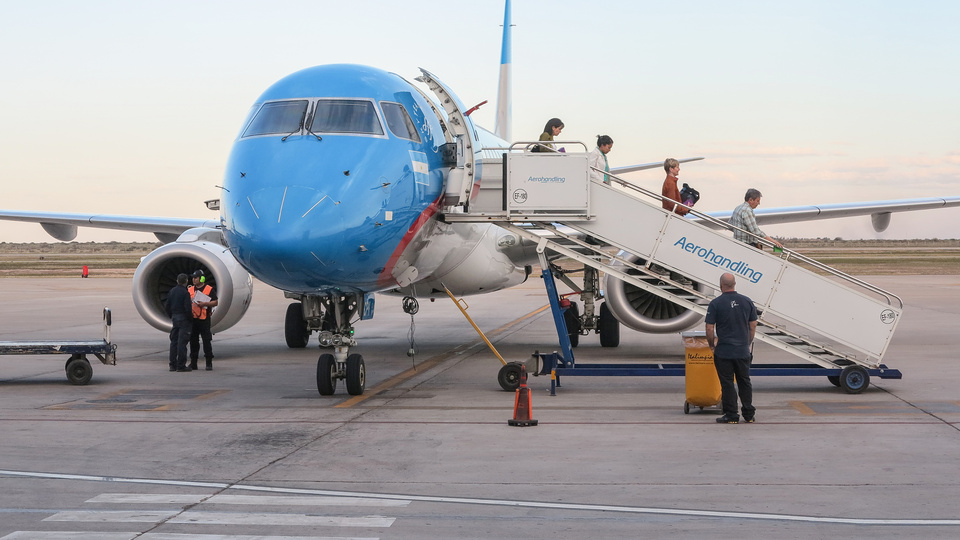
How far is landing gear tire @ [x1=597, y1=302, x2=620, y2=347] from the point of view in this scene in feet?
62.6

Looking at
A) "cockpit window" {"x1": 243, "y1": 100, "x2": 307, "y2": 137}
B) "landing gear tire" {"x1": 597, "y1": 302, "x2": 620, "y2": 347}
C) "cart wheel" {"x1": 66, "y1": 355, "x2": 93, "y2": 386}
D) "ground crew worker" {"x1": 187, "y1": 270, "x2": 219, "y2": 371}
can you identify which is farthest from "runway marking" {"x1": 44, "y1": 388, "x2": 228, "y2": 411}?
"landing gear tire" {"x1": 597, "y1": 302, "x2": 620, "y2": 347}

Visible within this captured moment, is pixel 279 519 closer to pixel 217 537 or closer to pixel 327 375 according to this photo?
pixel 217 537

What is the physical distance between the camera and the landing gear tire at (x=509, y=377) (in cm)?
1295

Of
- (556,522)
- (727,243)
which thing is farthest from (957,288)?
(556,522)

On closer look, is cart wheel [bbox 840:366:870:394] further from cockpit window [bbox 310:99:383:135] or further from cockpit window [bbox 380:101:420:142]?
cockpit window [bbox 310:99:383:135]

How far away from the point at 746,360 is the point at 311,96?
5.48 metres

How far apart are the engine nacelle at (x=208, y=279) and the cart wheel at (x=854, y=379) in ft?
30.3

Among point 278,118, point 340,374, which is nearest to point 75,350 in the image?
point 340,374

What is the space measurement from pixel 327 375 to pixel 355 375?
0.32 metres

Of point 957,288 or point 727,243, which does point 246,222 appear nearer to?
point 727,243

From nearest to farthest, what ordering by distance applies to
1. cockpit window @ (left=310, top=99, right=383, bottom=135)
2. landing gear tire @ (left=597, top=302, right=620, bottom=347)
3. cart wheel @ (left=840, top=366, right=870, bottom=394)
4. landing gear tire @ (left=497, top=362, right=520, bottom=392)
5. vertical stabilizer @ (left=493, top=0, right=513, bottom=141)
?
cockpit window @ (left=310, top=99, right=383, bottom=135) < cart wheel @ (left=840, top=366, right=870, bottom=394) < landing gear tire @ (left=497, top=362, right=520, bottom=392) < landing gear tire @ (left=597, top=302, right=620, bottom=347) < vertical stabilizer @ (left=493, top=0, right=513, bottom=141)

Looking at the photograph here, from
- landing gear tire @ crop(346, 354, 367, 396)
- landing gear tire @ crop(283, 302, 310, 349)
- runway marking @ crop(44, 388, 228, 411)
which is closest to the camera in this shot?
runway marking @ crop(44, 388, 228, 411)

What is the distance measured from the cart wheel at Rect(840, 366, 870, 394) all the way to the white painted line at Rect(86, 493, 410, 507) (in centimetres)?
727

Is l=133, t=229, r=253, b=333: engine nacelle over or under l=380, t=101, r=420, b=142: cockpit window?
under
